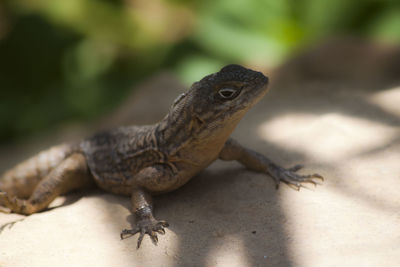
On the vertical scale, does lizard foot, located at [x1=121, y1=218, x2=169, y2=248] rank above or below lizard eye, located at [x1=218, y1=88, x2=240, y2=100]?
below

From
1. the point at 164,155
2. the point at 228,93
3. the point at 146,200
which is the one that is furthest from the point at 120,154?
the point at 228,93

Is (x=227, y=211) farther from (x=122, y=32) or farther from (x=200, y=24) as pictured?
(x=122, y=32)

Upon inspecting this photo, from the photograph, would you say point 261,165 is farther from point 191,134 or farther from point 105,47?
point 105,47

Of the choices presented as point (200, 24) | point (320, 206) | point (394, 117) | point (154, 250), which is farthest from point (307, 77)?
point (154, 250)

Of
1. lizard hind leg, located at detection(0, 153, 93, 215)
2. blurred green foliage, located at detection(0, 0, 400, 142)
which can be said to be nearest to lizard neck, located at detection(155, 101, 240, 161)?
lizard hind leg, located at detection(0, 153, 93, 215)

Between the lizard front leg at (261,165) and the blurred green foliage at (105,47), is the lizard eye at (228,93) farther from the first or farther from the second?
the blurred green foliage at (105,47)

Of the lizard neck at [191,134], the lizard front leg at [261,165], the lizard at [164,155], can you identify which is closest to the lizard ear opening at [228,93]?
the lizard at [164,155]

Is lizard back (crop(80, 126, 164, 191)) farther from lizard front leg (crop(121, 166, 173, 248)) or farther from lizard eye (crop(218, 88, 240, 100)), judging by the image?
lizard eye (crop(218, 88, 240, 100))
